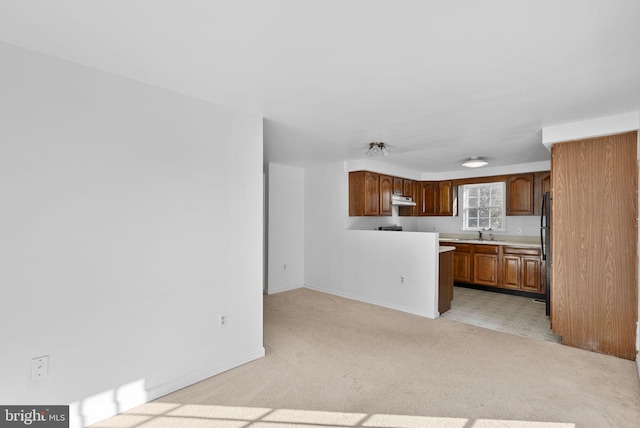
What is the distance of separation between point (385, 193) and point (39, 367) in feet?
15.8

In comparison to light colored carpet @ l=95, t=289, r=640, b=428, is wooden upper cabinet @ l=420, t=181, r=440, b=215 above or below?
above

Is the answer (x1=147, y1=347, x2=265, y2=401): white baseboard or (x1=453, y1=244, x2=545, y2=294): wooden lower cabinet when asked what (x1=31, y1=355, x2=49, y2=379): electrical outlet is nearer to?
(x1=147, y1=347, x2=265, y2=401): white baseboard

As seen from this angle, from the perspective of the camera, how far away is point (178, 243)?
2455 mm

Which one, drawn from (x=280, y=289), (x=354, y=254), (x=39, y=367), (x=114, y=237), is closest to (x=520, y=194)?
Result: (x=354, y=254)

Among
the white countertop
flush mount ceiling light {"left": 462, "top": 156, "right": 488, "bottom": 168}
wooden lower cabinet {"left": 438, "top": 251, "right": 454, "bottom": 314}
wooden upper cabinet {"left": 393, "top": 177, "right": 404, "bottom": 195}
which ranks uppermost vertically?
flush mount ceiling light {"left": 462, "top": 156, "right": 488, "bottom": 168}

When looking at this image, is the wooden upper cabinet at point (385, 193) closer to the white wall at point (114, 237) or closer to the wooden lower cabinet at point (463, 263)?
the wooden lower cabinet at point (463, 263)

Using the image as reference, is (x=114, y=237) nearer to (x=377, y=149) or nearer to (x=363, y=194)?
(x=377, y=149)

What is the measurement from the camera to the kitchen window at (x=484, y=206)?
238 inches

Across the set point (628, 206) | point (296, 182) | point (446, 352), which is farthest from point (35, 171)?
point (628, 206)

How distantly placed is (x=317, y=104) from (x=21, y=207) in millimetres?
2045

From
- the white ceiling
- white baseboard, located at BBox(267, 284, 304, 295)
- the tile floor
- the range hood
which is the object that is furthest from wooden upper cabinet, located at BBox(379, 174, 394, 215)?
the white ceiling

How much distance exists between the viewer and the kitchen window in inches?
238

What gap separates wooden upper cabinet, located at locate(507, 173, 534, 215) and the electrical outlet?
20.6 feet

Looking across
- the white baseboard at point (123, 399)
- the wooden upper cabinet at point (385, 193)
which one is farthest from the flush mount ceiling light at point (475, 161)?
the white baseboard at point (123, 399)
